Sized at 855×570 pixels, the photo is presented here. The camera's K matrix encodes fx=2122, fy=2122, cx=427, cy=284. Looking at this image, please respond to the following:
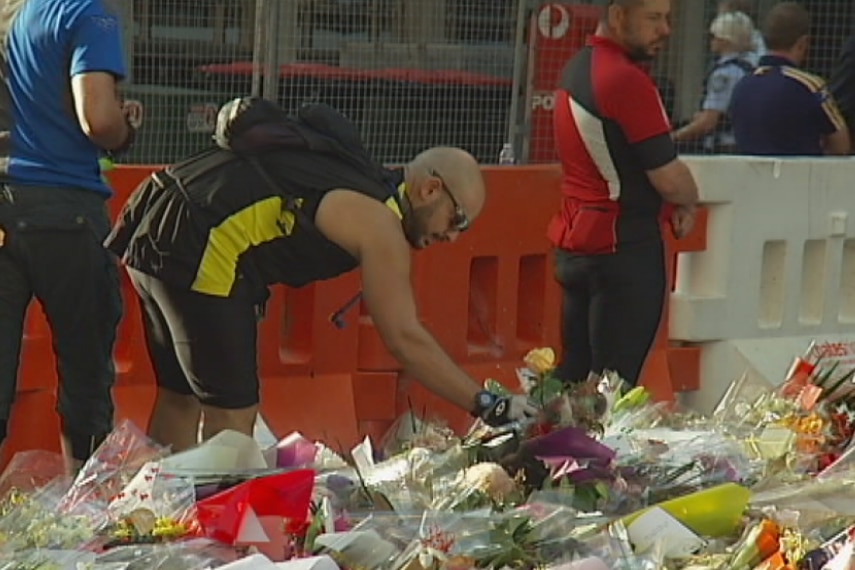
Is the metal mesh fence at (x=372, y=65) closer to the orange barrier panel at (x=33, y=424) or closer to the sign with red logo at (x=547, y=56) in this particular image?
the sign with red logo at (x=547, y=56)

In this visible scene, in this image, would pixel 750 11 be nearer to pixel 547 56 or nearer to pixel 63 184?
pixel 547 56

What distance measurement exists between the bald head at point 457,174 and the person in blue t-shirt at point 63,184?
3.31ft

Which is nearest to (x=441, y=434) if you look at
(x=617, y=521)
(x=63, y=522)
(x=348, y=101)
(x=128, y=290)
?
(x=617, y=521)

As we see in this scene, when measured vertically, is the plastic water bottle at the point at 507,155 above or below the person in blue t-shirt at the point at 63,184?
below

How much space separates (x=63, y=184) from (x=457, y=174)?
1.29 metres

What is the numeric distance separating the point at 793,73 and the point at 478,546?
20.1 ft

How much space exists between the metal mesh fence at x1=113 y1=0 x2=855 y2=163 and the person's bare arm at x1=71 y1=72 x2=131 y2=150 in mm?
3747

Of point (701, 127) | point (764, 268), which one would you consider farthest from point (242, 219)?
point (701, 127)

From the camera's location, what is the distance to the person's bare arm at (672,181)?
23.1 feet

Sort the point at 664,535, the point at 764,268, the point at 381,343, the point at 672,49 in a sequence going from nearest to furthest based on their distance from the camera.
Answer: the point at 664,535
the point at 381,343
the point at 764,268
the point at 672,49

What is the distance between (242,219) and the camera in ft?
18.6

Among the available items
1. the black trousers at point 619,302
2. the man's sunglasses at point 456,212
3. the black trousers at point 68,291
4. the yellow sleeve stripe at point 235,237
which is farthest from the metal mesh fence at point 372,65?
the man's sunglasses at point 456,212

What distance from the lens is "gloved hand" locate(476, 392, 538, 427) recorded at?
195 inches

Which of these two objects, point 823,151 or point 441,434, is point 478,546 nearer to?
point 441,434
